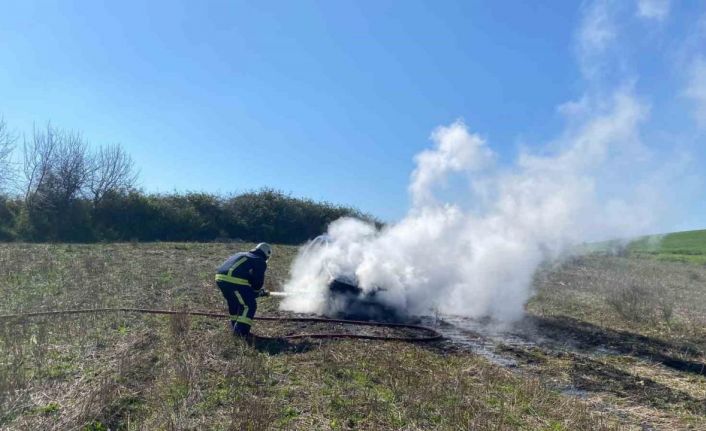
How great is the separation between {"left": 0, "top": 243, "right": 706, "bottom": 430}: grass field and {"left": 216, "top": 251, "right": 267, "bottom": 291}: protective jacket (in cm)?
98

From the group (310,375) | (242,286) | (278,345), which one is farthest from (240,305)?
(310,375)

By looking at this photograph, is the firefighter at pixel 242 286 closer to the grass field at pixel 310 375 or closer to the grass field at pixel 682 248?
the grass field at pixel 310 375

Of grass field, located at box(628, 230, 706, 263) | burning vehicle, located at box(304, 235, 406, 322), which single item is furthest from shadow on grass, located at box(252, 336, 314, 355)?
grass field, located at box(628, 230, 706, 263)

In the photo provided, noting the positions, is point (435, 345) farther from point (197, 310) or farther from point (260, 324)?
point (197, 310)

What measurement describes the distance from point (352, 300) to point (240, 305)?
3.80m

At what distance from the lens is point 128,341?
855 cm

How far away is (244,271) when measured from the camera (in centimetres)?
973

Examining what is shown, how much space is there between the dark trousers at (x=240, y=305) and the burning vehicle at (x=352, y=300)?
331cm

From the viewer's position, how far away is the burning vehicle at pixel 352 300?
12.7 meters

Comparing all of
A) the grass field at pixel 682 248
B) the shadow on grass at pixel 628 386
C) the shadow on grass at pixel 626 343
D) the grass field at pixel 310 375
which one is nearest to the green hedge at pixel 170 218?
the grass field at pixel 310 375

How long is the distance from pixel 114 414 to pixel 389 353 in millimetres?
4663

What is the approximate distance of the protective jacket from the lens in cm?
968

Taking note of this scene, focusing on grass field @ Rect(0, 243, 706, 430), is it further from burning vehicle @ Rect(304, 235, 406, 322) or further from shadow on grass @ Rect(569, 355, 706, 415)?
burning vehicle @ Rect(304, 235, 406, 322)

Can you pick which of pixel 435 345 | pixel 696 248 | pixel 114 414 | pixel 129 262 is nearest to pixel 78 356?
pixel 114 414
